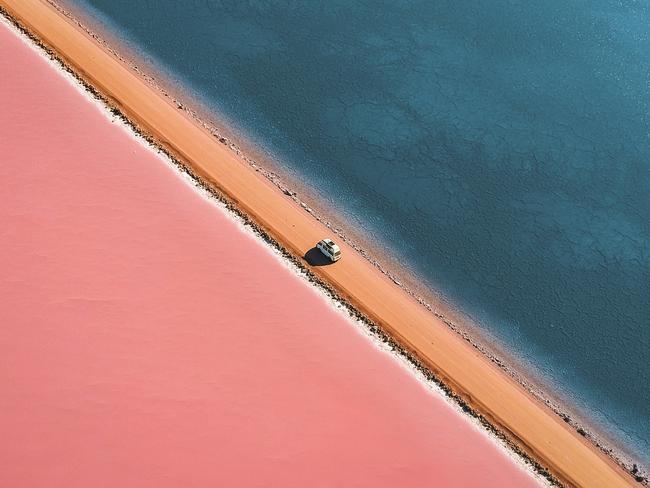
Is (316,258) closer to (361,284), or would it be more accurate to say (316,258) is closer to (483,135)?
(361,284)

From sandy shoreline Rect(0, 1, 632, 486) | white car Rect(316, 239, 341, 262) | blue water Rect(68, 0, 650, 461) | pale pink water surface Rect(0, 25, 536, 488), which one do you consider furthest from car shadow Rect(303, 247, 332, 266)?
blue water Rect(68, 0, 650, 461)

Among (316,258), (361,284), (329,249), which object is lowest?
(316,258)

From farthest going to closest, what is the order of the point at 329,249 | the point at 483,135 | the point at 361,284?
the point at 483,135, the point at 329,249, the point at 361,284

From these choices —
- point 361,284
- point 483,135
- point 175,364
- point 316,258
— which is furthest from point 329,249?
point 483,135

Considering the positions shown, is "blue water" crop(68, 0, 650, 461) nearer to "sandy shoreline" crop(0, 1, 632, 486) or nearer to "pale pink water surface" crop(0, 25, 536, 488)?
"sandy shoreline" crop(0, 1, 632, 486)

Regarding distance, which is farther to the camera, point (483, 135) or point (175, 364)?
point (483, 135)

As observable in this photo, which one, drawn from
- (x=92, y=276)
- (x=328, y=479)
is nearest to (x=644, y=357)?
(x=328, y=479)

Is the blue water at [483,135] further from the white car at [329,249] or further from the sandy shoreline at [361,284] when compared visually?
the white car at [329,249]
